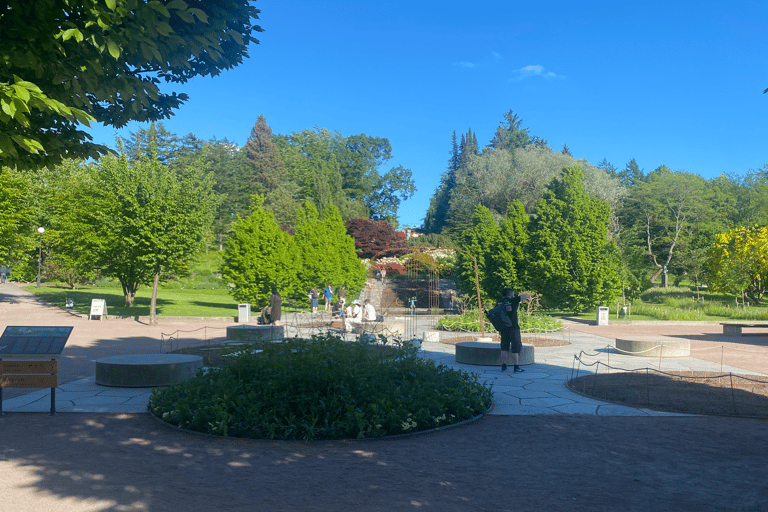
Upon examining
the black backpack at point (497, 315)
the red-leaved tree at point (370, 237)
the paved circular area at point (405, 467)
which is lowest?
the paved circular area at point (405, 467)

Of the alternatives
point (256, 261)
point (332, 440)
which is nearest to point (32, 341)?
point (332, 440)

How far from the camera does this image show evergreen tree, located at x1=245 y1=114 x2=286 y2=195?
2778 inches

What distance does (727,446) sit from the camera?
6055 millimetres

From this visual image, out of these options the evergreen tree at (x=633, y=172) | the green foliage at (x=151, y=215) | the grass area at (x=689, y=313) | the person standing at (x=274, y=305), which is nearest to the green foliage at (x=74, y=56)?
the person standing at (x=274, y=305)

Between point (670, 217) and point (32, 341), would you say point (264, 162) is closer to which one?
point (670, 217)

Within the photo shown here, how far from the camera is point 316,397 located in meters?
6.70

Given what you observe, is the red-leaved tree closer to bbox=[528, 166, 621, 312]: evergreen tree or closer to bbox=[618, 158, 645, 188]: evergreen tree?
bbox=[528, 166, 621, 312]: evergreen tree

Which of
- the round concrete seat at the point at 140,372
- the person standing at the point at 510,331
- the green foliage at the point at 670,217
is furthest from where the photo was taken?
the green foliage at the point at 670,217

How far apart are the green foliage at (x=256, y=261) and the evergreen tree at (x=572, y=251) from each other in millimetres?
13044

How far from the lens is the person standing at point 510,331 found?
35.8ft

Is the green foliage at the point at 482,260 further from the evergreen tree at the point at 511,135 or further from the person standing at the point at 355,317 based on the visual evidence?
the evergreen tree at the point at 511,135

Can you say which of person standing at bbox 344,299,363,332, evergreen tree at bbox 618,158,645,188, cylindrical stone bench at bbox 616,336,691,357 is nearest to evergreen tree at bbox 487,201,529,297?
person standing at bbox 344,299,363,332

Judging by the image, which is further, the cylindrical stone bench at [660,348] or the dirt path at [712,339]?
the cylindrical stone bench at [660,348]

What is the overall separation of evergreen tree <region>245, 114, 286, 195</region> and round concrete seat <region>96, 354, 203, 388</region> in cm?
5891
